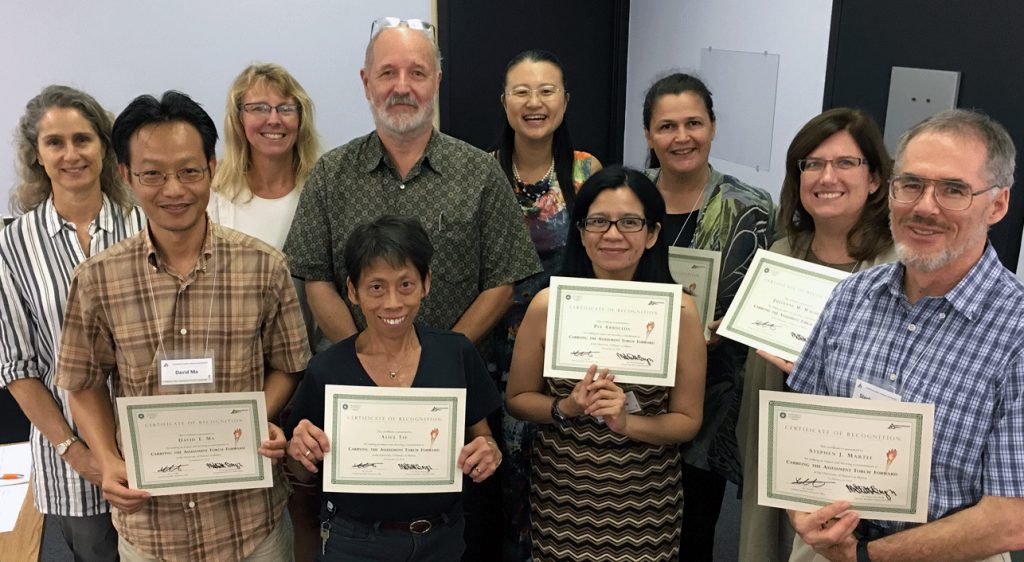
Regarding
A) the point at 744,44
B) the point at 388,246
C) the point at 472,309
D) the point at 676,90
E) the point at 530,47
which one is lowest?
the point at 472,309

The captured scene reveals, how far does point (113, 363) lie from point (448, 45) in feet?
11.6

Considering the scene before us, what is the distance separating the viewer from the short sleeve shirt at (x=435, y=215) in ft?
8.27

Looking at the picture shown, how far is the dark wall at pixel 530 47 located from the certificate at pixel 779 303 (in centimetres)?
295

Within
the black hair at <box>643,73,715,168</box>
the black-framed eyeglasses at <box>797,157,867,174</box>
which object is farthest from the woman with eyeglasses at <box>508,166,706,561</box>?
the black hair at <box>643,73,715,168</box>

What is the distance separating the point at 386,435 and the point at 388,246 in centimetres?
48

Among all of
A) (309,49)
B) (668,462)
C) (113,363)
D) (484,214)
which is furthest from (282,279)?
(309,49)

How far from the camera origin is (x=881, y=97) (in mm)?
3342

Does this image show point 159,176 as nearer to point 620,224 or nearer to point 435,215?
point 435,215

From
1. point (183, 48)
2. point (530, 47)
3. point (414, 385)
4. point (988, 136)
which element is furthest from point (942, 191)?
point (183, 48)

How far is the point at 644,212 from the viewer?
2221mm

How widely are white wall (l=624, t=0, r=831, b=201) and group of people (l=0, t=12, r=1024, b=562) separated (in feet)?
4.74

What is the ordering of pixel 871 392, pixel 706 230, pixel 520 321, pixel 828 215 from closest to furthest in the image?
1. pixel 871 392
2. pixel 828 215
3. pixel 706 230
4. pixel 520 321

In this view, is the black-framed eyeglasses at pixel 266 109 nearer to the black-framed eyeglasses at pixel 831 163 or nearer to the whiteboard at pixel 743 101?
the black-framed eyeglasses at pixel 831 163

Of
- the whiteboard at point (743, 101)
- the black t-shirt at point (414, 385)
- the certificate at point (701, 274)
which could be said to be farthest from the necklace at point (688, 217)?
the whiteboard at point (743, 101)
